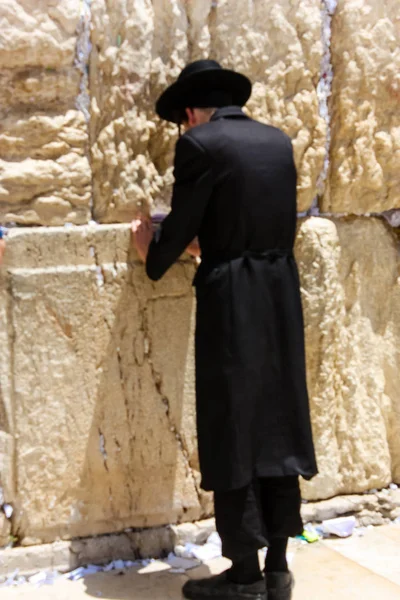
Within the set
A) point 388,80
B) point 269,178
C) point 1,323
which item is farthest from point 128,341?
point 388,80

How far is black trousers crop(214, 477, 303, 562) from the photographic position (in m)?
2.34

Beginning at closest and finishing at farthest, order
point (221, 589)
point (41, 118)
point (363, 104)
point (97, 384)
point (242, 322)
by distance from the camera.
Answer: point (242, 322)
point (221, 589)
point (41, 118)
point (97, 384)
point (363, 104)

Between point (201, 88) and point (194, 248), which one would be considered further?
point (194, 248)

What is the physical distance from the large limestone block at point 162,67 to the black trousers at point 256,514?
3.67ft

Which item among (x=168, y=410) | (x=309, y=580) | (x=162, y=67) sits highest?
(x=162, y=67)

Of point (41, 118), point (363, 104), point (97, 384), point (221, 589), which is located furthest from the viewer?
point (363, 104)

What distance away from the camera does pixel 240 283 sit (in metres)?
2.36

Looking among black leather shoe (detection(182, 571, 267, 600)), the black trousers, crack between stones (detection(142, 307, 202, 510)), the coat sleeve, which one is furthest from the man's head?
black leather shoe (detection(182, 571, 267, 600))

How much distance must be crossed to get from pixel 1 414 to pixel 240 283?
1.05 m

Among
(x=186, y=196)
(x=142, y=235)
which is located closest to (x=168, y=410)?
(x=142, y=235)

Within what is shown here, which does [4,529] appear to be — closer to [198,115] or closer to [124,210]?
[124,210]

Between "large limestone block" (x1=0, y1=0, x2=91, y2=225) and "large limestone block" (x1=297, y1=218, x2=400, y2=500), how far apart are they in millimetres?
967

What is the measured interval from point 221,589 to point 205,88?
1.66 metres

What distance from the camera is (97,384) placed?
2787mm
